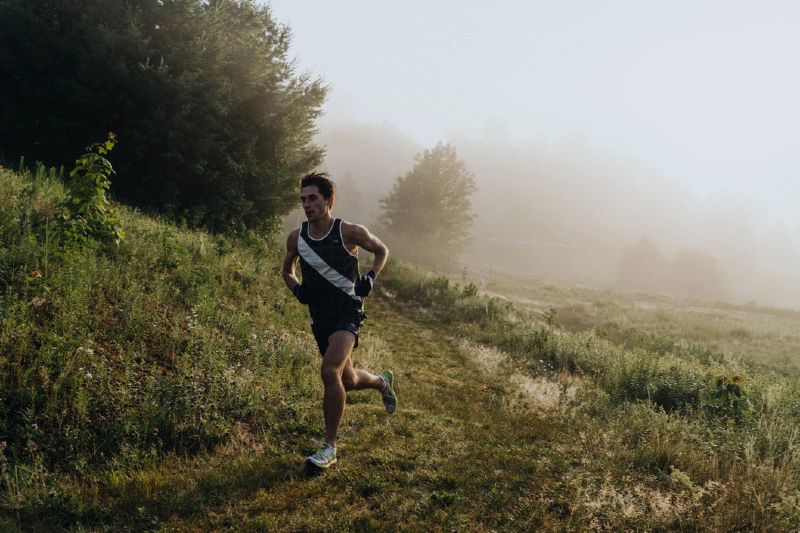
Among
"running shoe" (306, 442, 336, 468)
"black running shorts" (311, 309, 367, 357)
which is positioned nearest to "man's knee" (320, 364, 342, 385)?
"black running shorts" (311, 309, 367, 357)

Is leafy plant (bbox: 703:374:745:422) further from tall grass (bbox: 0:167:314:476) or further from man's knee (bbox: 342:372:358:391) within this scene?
tall grass (bbox: 0:167:314:476)

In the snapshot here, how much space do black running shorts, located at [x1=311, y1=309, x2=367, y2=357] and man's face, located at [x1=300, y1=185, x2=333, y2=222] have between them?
3.31 ft

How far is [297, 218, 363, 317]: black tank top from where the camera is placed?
13.1 feet

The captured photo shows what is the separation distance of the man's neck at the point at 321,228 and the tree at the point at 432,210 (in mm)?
40457

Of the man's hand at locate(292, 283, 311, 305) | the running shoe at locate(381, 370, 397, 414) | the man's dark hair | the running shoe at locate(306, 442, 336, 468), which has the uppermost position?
the man's dark hair

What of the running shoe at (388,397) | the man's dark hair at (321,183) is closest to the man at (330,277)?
the man's dark hair at (321,183)

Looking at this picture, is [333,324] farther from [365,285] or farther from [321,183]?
[321,183]

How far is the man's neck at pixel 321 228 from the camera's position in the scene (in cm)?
407

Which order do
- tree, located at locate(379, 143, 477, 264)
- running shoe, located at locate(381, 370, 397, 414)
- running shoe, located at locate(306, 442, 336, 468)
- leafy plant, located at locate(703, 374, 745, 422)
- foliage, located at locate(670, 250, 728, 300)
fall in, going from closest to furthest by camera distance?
running shoe, located at locate(306, 442, 336, 468)
running shoe, located at locate(381, 370, 397, 414)
leafy plant, located at locate(703, 374, 745, 422)
tree, located at locate(379, 143, 477, 264)
foliage, located at locate(670, 250, 728, 300)

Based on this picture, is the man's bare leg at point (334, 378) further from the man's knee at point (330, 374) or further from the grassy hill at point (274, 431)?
the grassy hill at point (274, 431)

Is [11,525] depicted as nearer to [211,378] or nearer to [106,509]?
[106,509]

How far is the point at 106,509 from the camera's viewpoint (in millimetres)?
2924

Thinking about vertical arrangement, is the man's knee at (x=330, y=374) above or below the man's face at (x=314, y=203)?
below

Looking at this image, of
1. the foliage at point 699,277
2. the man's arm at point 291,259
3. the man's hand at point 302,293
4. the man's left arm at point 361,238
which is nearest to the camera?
the man's hand at point 302,293
